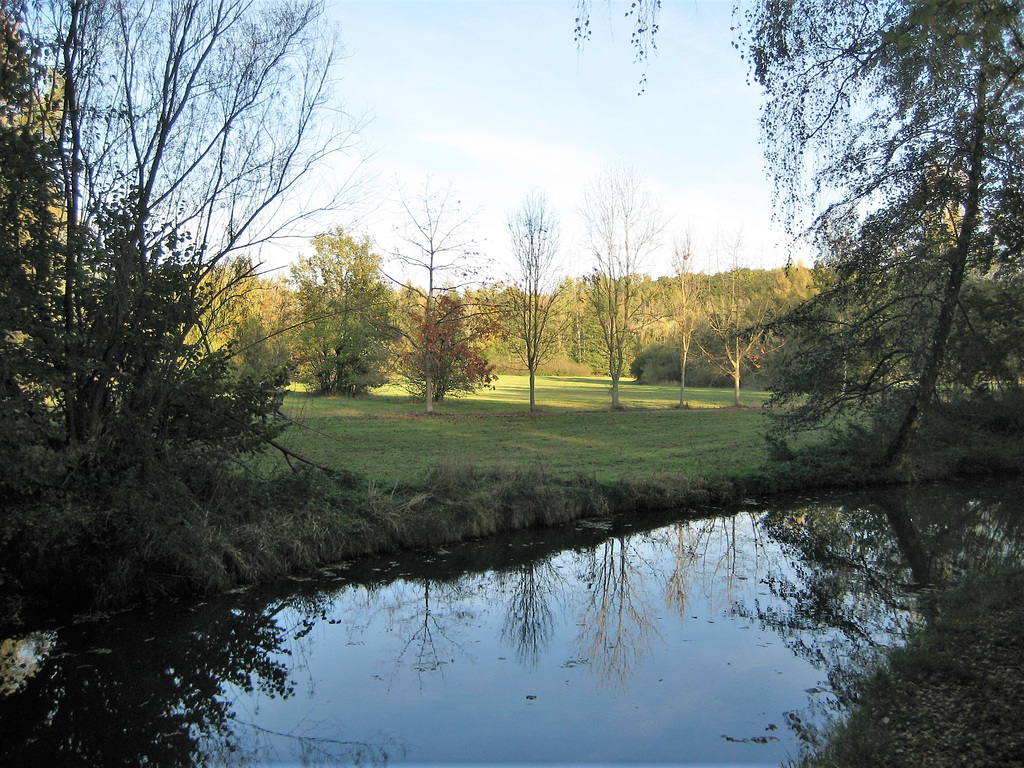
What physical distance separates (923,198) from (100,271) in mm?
12873

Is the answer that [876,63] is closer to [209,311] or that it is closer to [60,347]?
[209,311]

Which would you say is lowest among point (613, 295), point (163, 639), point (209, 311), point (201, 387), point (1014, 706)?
point (163, 639)

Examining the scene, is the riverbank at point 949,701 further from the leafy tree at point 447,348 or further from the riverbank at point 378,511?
the leafy tree at point 447,348

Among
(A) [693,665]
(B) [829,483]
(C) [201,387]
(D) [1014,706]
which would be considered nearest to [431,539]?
(C) [201,387]

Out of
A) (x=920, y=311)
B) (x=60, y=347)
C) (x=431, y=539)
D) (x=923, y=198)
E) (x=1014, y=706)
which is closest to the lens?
(x=1014, y=706)

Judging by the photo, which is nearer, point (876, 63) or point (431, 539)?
point (876, 63)

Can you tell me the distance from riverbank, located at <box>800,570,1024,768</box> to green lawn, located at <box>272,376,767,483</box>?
25.2 ft

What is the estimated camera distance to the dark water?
5.51 m

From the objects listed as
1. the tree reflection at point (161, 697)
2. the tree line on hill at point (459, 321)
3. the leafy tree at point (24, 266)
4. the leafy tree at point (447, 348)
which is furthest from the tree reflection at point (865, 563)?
the leafy tree at point (447, 348)

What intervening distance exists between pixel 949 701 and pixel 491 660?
3.97m

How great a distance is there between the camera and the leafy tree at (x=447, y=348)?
92.5 ft

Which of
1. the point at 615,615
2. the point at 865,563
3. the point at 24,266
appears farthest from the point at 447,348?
the point at 24,266

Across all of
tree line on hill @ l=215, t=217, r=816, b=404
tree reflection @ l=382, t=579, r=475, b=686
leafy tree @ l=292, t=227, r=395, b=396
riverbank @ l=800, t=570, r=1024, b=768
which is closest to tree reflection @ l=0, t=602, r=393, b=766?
tree reflection @ l=382, t=579, r=475, b=686

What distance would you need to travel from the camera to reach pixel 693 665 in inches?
273
